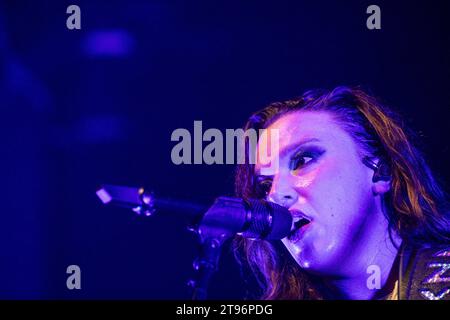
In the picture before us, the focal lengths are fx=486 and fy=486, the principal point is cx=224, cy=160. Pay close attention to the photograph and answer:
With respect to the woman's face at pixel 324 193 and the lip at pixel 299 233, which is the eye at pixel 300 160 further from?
the lip at pixel 299 233

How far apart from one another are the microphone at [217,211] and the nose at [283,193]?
1.04 feet

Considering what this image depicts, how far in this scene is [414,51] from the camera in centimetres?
212

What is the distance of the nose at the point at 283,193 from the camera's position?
1.90 metres

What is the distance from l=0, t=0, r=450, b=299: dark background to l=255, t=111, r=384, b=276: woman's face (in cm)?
23

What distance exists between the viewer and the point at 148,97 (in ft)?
7.28

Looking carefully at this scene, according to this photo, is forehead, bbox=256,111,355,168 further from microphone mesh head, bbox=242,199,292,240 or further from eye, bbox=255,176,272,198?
microphone mesh head, bbox=242,199,292,240

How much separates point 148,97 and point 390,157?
1094 millimetres

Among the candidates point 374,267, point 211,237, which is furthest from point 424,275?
point 211,237

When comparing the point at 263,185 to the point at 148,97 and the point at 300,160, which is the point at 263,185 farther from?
the point at 148,97

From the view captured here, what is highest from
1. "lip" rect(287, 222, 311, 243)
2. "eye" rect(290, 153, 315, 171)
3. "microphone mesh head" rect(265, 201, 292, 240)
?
"eye" rect(290, 153, 315, 171)

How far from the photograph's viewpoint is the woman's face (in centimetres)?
188

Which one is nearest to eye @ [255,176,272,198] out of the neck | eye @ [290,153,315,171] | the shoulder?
eye @ [290,153,315,171]

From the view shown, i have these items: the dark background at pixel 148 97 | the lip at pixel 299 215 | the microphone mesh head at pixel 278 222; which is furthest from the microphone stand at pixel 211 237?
the dark background at pixel 148 97
